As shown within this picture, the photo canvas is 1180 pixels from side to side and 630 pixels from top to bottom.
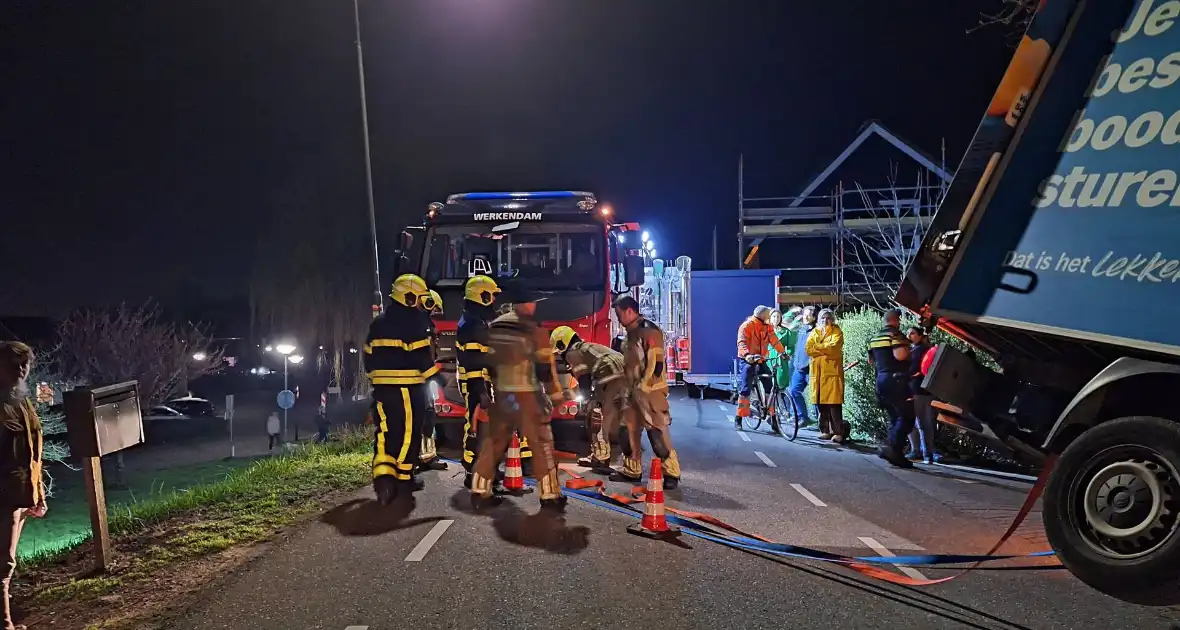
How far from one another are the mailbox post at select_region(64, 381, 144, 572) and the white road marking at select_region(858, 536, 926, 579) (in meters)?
5.26

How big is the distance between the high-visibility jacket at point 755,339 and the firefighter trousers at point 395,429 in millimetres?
6181

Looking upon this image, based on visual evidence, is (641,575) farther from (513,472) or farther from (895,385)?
(895,385)

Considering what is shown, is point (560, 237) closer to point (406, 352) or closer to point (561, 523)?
point (406, 352)

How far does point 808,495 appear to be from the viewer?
7109 millimetres

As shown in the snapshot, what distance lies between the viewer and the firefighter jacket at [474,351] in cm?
652

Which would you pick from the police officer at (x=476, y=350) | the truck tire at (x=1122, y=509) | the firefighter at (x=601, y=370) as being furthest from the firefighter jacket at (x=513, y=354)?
the truck tire at (x=1122, y=509)

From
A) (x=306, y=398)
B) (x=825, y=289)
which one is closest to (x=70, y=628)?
(x=825, y=289)

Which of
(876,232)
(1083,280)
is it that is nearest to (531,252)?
(1083,280)

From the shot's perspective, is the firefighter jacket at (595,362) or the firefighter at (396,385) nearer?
the firefighter at (396,385)

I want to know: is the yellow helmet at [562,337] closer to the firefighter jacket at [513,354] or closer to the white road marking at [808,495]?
the firefighter jacket at [513,354]

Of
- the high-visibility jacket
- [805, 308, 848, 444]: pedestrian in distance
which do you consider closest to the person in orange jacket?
the high-visibility jacket

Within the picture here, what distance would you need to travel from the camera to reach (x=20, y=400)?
3975mm

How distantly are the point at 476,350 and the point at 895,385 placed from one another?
5346 mm

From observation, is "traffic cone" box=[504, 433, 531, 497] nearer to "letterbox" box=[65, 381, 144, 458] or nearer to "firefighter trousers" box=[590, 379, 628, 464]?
"firefighter trousers" box=[590, 379, 628, 464]
